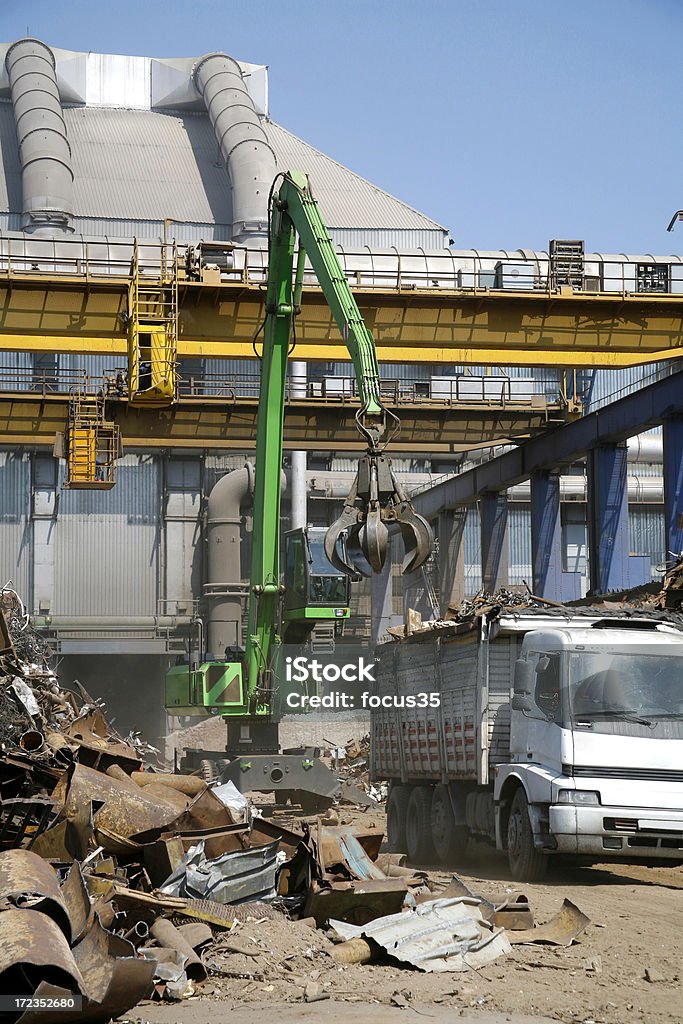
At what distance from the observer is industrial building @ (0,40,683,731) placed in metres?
20.8

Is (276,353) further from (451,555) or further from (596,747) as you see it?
(451,555)

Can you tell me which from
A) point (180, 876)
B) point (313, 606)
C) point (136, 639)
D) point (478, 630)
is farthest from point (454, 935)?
point (136, 639)

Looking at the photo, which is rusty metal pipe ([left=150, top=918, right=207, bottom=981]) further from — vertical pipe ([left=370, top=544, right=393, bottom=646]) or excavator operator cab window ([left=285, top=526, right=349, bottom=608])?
vertical pipe ([left=370, top=544, right=393, bottom=646])

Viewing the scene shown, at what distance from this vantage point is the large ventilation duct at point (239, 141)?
135 feet

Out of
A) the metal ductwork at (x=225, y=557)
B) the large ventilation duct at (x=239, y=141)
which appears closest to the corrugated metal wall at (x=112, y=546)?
the metal ductwork at (x=225, y=557)

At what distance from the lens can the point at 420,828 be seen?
48.2 feet

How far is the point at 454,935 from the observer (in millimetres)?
7945

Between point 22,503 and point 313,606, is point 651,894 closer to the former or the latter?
point 313,606

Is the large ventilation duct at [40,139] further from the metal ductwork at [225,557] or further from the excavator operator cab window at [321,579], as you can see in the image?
the excavator operator cab window at [321,579]

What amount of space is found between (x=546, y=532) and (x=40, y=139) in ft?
77.3

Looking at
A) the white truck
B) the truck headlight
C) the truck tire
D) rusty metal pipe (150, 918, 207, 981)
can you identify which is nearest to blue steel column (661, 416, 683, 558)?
the truck tire

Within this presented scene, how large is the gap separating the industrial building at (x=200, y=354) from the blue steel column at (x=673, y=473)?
146 cm

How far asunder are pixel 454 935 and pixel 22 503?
30654 mm

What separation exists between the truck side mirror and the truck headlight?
41.3 inches
